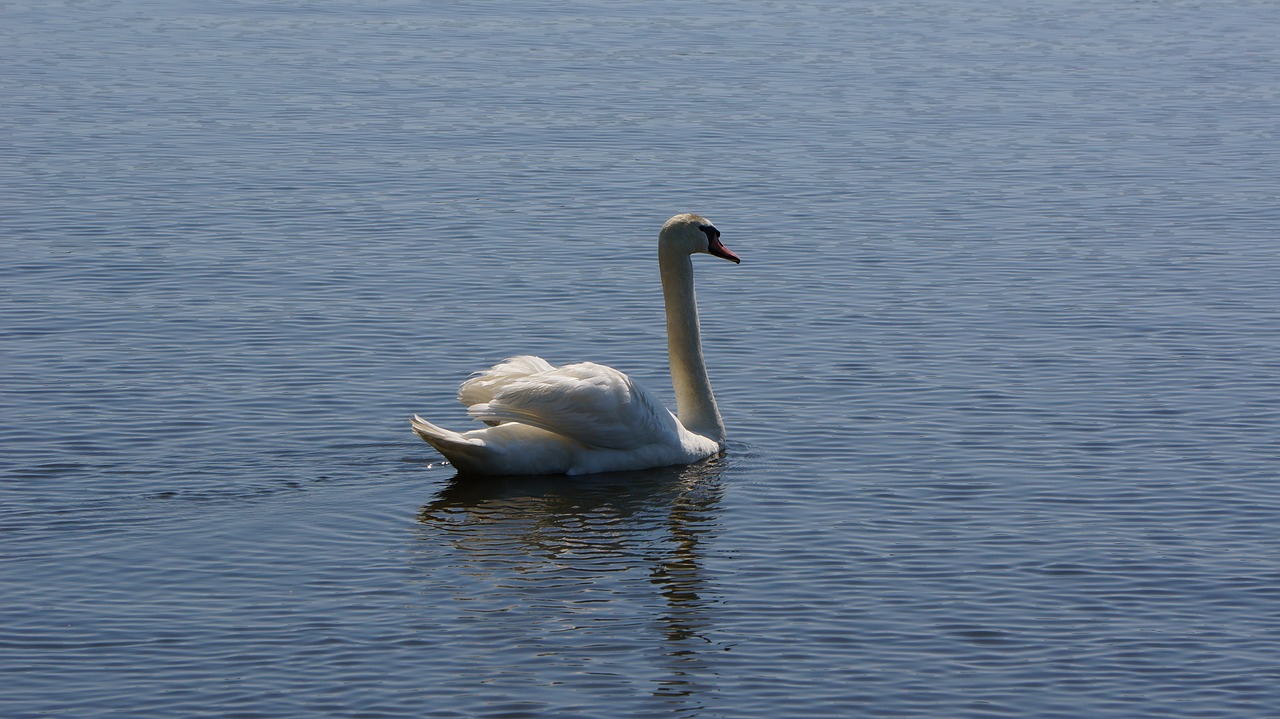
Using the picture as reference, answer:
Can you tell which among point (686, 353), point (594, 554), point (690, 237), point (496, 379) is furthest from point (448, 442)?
point (690, 237)

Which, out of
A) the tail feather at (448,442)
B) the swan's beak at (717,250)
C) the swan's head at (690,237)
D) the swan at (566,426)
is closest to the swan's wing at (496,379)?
the swan at (566,426)

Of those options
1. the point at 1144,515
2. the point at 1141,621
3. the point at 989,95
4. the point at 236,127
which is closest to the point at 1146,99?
the point at 989,95

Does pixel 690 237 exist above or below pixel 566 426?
above

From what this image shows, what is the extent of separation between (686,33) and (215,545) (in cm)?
2387

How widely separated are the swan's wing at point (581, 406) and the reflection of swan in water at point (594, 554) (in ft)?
1.13

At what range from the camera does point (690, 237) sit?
47.7ft

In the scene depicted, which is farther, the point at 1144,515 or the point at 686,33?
the point at 686,33

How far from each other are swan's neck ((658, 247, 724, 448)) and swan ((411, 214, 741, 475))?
1 centimetres

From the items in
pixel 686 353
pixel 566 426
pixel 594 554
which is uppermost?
pixel 686 353

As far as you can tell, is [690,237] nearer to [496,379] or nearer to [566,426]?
[496,379]

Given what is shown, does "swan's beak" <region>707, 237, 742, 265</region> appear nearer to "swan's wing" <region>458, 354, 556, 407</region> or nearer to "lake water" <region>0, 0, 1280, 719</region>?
"lake water" <region>0, 0, 1280, 719</region>

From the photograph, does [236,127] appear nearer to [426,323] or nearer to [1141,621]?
[426,323]

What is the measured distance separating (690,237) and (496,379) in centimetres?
200

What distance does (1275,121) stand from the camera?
26.6 metres
